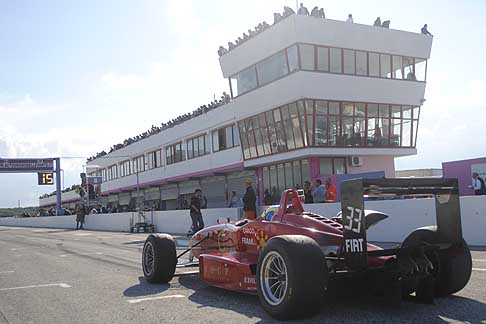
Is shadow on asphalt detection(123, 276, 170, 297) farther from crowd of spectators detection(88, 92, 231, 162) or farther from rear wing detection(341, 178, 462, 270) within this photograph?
crowd of spectators detection(88, 92, 231, 162)

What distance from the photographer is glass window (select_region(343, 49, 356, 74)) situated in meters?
28.6

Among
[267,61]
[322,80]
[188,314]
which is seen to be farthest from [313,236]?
[267,61]

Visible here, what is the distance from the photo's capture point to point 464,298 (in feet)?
20.4

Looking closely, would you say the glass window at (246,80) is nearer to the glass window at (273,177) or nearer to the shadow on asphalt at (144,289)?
the glass window at (273,177)

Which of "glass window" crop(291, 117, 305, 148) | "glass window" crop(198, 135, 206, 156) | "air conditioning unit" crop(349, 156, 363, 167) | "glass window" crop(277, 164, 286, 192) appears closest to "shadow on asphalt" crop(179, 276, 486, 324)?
"glass window" crop(291, 117, 305, 148)

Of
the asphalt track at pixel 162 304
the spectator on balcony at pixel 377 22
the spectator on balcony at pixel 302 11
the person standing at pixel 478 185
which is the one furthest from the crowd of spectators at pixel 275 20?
the asphalt track at pixel 162 304

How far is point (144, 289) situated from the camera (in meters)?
7.87

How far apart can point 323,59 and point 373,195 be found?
23.2 meters

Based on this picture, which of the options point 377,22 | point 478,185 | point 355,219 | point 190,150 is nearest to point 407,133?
point 377,22

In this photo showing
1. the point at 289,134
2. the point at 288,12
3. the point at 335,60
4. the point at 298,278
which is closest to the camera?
the point at 298,278

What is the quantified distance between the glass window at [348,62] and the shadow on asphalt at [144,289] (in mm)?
22470

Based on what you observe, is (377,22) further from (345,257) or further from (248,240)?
(345,257)

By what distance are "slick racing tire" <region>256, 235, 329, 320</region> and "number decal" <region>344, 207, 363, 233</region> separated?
41 cm

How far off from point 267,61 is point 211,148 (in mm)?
11041
